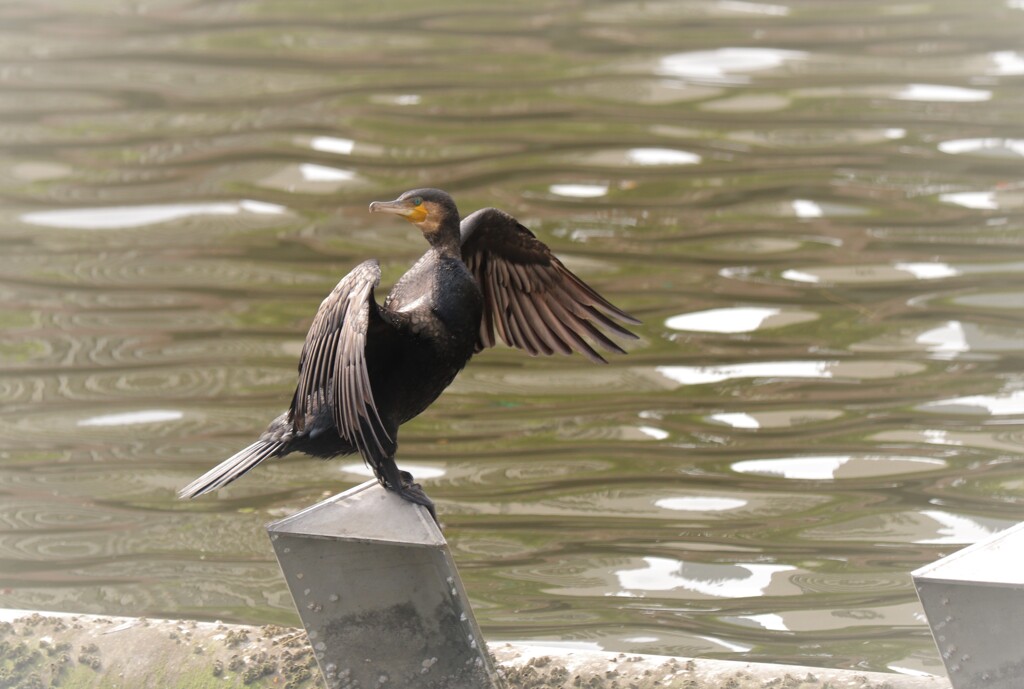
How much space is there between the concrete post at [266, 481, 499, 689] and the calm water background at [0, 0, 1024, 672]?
1672 mm

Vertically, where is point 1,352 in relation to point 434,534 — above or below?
below

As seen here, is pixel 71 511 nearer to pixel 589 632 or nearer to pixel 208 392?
pixel 208 392

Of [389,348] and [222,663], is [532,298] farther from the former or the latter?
[222,663]

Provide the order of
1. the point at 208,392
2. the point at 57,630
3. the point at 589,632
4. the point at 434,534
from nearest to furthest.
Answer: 1. the point at 434,534
2. the point at 57,630
3. the point at 589,632
4. the point at 208,392

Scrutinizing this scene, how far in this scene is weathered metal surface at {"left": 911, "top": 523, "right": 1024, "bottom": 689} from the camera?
1.73 m

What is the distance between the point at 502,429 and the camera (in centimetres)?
436

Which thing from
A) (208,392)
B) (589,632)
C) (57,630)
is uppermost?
(57,630)

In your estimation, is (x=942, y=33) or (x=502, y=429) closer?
(x=502, y=429)

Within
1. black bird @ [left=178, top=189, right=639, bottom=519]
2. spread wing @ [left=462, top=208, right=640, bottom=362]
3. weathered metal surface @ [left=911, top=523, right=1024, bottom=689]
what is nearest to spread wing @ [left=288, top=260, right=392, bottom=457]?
black bird @ [left=178, top=189, right=639, bottom=519]

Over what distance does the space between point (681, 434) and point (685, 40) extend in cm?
155

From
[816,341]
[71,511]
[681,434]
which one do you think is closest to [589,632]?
[681,434]

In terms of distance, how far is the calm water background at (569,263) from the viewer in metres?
3.98

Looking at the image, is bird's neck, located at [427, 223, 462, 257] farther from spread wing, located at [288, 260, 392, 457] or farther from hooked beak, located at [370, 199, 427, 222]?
spread wing, located at [288, 260, 392, 457]

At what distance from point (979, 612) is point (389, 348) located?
963 millimetres
